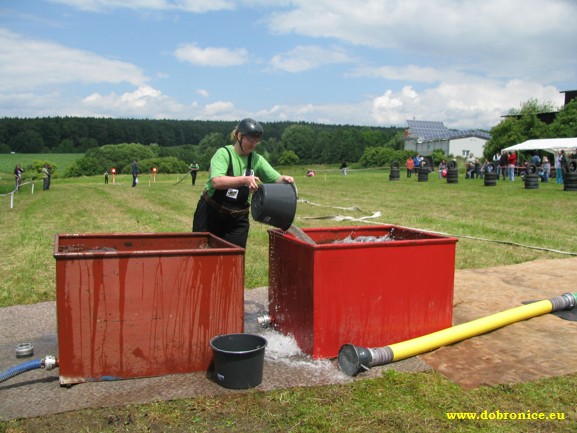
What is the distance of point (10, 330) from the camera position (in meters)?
5.30

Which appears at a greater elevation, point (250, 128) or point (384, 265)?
point (250, 128)

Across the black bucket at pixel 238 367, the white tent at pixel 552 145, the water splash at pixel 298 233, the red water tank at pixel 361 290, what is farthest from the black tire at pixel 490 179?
the black bucket at pixel 238 367

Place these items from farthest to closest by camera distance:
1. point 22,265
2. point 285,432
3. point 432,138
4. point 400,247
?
point 432,138 → point 22,265 → point 400,247 → point 285,432

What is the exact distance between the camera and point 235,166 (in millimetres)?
5000

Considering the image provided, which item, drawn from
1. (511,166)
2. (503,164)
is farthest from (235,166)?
(503,164)

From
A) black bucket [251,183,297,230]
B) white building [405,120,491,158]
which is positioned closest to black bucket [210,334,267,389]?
black bucket [251,183,297,230]

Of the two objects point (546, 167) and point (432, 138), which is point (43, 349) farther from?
point (432, 138)

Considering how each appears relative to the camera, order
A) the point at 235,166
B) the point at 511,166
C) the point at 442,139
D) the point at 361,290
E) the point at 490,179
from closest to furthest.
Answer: the point at 361,290 < the point at 235,166 < the point at 490,179 < the point at 511,166 < the point at 442,139

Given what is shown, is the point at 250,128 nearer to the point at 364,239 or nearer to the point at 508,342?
the point at 364,239

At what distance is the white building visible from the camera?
8775 centimetres

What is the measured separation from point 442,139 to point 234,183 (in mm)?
90822

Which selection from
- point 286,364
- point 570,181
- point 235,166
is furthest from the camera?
point 570,181

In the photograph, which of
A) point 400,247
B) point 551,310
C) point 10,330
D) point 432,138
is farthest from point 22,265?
point 432,138

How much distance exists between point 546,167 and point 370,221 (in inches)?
807
